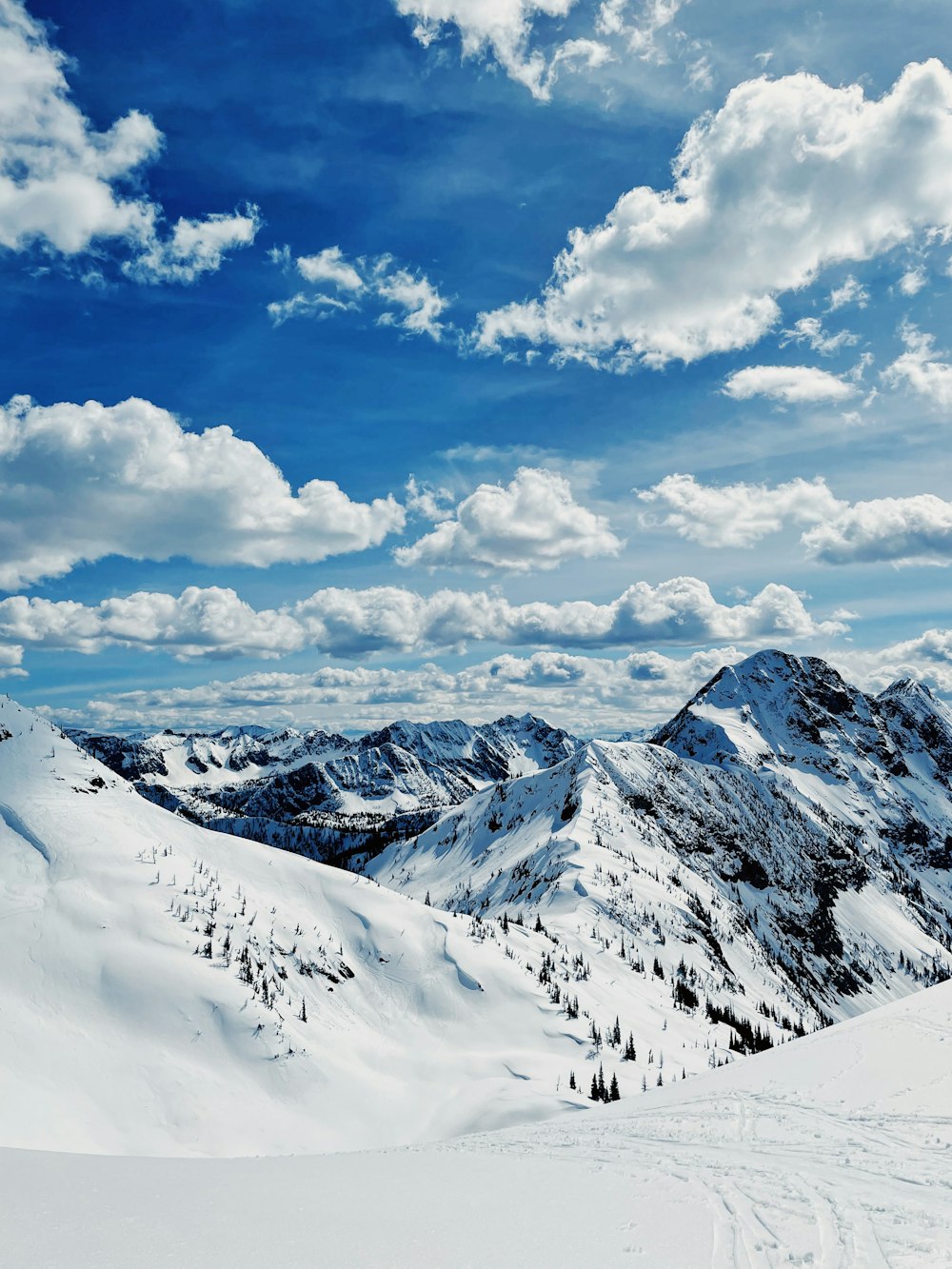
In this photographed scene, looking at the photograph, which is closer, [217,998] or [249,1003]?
[217,998]

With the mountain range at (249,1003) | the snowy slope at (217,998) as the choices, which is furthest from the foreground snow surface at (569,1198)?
the snowy slope at (217,998)

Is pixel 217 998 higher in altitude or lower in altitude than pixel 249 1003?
higher

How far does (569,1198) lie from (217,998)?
130 ft

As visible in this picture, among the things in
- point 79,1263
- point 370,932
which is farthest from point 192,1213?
point 370,932

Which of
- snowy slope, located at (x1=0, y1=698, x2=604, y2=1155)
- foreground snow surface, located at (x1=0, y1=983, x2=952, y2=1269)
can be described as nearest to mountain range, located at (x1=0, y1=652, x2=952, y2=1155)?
snowy slope, located at (x1=0, y1=698, x2=604, y2=1155)

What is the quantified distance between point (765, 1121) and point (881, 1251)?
11112 millimetres

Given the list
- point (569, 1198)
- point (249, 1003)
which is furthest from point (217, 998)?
point (569, 1198)

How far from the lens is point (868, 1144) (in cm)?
1795

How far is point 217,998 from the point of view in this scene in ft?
151

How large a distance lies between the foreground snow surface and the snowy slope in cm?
2284

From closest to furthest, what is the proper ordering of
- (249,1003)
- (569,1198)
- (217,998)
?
(569,1198) < (217,998) < (249,1003)

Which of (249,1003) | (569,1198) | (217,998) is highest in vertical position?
→ (569,1198)

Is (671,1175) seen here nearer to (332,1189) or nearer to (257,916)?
(332,1189)

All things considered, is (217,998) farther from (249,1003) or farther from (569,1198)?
(569,1198)
